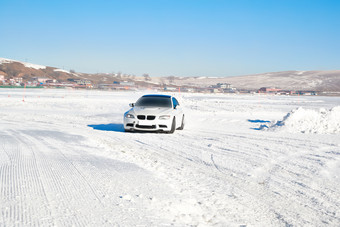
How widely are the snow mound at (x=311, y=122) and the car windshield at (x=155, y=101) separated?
13.5 ft

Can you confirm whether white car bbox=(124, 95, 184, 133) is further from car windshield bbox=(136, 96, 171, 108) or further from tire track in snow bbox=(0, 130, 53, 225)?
tire track in snow bbox=(0, 130, 53, 225)

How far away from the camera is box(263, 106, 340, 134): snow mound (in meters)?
13.0

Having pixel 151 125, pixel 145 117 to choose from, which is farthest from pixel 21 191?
pixel 145 117

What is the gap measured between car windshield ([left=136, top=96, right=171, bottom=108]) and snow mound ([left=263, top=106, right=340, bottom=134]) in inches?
162

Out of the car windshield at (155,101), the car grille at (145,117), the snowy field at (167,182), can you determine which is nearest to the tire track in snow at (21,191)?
the snowy field at (167,182)

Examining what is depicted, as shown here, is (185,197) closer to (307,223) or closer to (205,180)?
(205,180)

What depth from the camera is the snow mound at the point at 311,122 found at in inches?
511

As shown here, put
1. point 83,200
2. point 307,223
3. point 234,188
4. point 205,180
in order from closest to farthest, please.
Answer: point 307,223 → point 83,200 → point 234,188 → point 205,180

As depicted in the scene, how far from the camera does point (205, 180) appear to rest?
5.76 meters

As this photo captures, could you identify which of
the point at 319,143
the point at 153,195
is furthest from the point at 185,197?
the point at 319,143

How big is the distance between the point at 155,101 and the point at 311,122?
6.03 meters

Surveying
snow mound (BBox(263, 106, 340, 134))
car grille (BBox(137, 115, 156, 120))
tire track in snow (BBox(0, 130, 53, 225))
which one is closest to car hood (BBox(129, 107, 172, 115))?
car grille (BBox(137, 115, 156, 120))

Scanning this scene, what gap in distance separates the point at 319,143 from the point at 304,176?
14.1 feet

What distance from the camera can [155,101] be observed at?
14.0m
